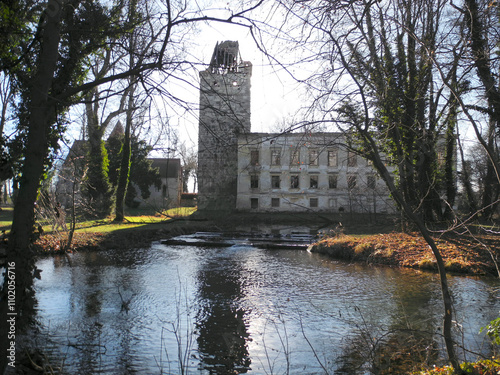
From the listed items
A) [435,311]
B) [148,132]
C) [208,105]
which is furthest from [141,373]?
[435,311]

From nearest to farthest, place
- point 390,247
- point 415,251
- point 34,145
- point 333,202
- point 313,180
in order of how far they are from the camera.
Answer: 1. point 34,145
2. point 415,251
3. point 390,247
4. point 333,202
5. point 313,180

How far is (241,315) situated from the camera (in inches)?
289

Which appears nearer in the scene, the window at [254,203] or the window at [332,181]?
the window at [332,181]

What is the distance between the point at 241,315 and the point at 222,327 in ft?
2.46

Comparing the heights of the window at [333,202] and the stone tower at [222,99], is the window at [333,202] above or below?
below

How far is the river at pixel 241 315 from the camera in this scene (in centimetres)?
525

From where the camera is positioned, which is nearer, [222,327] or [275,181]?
[222,327]

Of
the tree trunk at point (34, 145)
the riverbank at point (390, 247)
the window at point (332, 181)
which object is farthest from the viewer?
the window at point (332, 181)

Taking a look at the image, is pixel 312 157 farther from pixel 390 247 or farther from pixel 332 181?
pixel 332 181

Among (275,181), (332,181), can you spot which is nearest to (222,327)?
(275,181)

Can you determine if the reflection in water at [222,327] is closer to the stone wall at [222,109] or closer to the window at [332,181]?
the stone wall at [222,109]

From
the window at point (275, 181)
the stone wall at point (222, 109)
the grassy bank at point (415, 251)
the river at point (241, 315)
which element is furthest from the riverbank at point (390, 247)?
the window at point (275, 181)

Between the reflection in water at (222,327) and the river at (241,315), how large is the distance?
18 mm

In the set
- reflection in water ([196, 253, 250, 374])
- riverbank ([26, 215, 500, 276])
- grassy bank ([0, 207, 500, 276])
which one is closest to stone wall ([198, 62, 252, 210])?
reflection in water ([196, 253, 250, 374])
